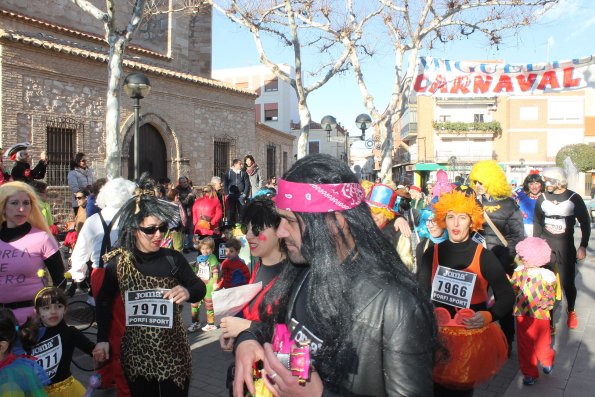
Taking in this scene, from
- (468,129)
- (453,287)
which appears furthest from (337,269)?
(468,129)

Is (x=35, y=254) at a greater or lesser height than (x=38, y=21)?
lesser

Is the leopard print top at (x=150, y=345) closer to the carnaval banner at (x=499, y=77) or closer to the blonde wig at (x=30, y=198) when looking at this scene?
the blonde wig at (x=30, y=198)

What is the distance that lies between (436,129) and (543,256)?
52.3 meters

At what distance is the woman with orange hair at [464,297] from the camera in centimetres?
304

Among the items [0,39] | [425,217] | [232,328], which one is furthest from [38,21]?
[232,328]

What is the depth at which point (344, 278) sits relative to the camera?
1571mm

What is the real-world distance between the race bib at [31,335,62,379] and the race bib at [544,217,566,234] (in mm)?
5665

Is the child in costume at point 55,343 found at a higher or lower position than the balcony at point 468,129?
lower

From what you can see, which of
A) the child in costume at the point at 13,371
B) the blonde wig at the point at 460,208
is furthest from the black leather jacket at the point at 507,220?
the child in costume at the point at 13,371

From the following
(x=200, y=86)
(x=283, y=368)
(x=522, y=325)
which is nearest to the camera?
(x=283, y=368)

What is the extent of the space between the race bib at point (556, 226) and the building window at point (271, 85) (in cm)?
4622

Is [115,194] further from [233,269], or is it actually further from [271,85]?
[271,85]

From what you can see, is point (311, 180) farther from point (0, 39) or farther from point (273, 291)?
point (0, 39)

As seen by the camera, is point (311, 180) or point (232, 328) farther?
point (232, 328)
